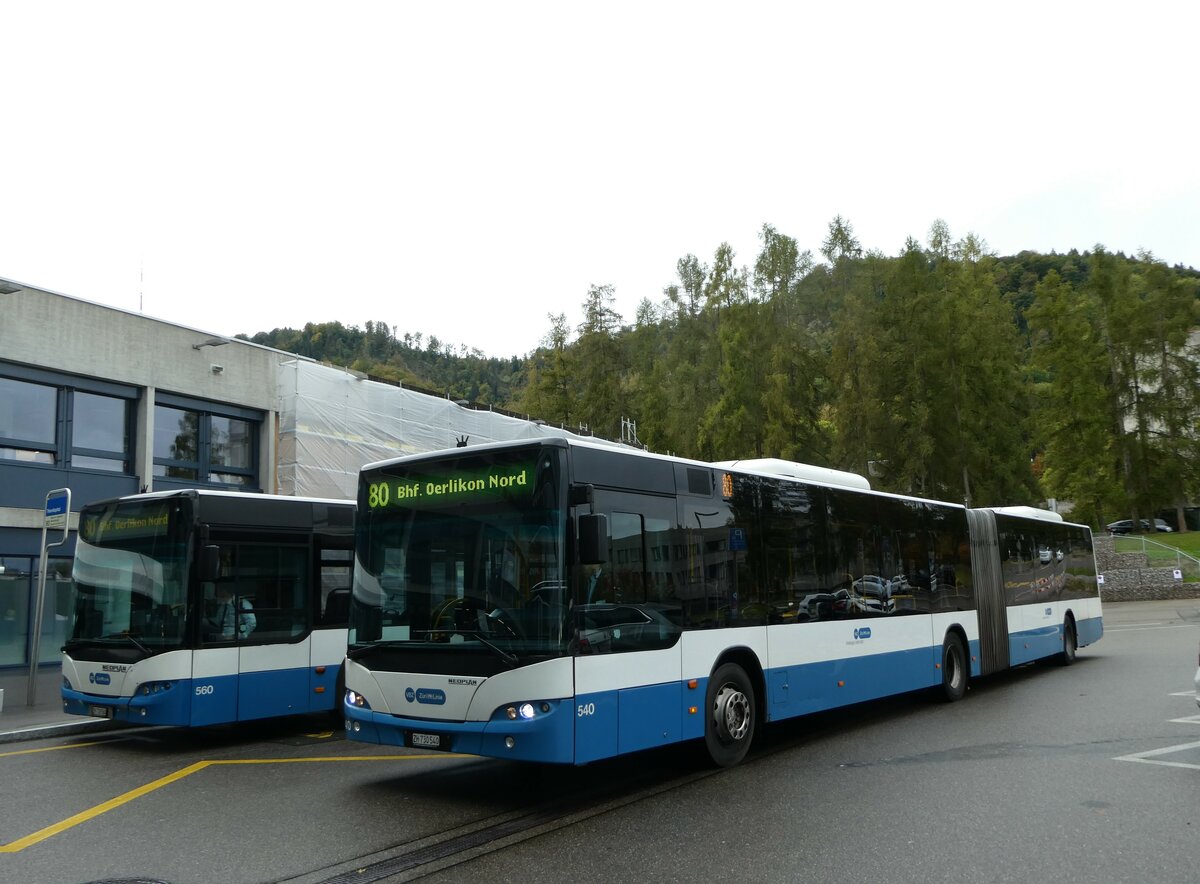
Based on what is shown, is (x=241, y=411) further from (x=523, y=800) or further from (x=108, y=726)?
(x=523, y=800)

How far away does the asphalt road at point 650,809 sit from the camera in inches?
225

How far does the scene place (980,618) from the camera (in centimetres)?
1478

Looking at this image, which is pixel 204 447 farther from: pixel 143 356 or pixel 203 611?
pixel 203 611

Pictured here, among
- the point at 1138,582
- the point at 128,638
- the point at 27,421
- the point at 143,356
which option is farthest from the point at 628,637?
the point at 1138,582

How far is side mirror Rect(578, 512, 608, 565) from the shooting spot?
719 centimetres

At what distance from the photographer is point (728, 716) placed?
892 centimetres

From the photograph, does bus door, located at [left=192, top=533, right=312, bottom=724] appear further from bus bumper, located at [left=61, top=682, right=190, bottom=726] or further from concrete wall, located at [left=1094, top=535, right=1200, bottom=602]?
concrete wall, located at [left=1094, top=535, right=1200, bottom=602]

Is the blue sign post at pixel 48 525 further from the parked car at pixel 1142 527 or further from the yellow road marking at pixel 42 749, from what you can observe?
the parked car at pixel 1142 527

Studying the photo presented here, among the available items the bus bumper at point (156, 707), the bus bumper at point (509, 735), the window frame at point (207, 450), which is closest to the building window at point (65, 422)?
the window frame at point (207, 450)

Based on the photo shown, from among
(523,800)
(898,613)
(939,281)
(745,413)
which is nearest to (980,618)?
(898,613)

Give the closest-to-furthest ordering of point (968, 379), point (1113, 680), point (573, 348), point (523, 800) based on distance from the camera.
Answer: point (523, 800) → point (1113, 680) → point (968, 379) → point (573, 348)

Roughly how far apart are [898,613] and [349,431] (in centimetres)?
1585

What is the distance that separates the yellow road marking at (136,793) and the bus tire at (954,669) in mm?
7310

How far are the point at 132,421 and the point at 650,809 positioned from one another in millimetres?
16071
